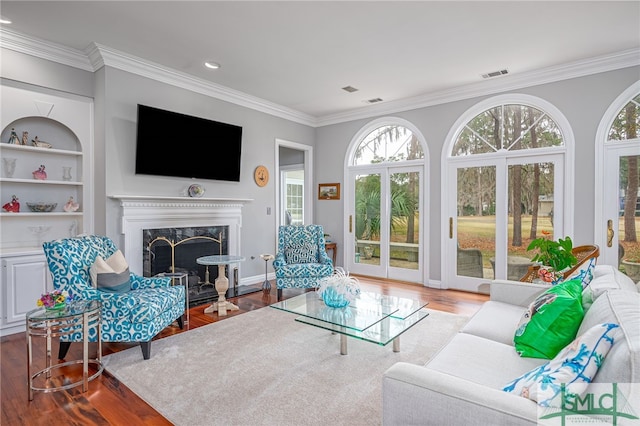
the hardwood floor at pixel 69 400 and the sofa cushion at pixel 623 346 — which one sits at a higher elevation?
the sofa cushion at pixel 623 346

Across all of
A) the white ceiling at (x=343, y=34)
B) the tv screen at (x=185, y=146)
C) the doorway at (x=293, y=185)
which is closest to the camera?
the white ceiling at (x=343, y=34)

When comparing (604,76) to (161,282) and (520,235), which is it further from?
(161,282)

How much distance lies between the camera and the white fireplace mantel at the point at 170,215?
12.5 feet

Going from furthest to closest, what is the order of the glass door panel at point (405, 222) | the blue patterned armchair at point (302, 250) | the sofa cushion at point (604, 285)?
the glass door panel at point (405, 222) < the blue patterned armchair at point (302, 250) < the sofa cushion at point (604, 285)

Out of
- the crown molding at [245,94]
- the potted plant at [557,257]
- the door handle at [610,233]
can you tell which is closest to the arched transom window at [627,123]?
the crown molding at [245,94]

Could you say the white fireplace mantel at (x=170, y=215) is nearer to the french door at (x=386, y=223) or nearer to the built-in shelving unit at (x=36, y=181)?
the built-in shelving unit at (x=36, y=181)

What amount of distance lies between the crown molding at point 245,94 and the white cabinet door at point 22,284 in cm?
213

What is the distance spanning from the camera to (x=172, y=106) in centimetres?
429

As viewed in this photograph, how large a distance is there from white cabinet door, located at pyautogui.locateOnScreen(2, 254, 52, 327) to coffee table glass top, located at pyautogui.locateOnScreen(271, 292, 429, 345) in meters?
2.53

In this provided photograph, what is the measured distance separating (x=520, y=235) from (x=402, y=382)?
4024mm

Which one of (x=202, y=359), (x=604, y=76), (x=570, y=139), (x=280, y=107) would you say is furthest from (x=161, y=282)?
(x=604, y=76)

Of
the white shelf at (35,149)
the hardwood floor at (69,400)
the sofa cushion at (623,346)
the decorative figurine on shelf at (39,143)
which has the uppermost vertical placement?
the decorative figurine on shelf at (39,143)

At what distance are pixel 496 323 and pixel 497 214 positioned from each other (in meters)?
2.73

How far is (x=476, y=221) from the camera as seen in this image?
4.79 meters
